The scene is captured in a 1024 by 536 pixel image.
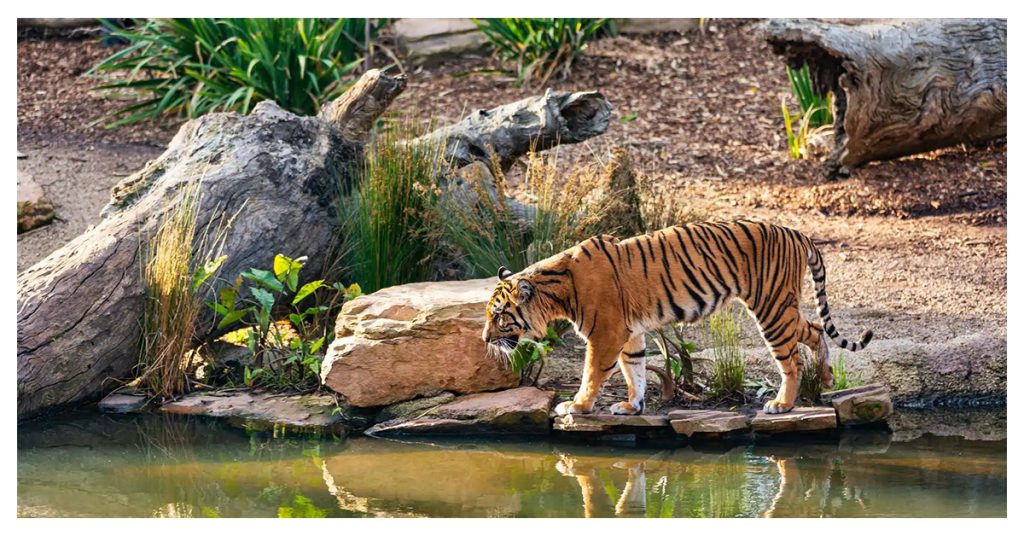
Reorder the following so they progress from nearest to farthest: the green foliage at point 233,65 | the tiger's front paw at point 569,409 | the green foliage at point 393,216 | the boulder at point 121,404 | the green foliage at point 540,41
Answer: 1. the tiger's front paw at point 569,409
2. the boulder at point 121,404
3. the green foliage at point 393,216
4. the green foliage at point 233,65
5. the green foliage at point 540,41

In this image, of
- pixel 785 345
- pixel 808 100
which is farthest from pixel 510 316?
pixel 808 100

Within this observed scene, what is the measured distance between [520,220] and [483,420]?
5.45 ft

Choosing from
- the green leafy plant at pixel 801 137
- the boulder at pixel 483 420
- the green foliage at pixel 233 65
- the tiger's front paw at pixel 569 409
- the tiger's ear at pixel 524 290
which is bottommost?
the boulder at pixel 483 420

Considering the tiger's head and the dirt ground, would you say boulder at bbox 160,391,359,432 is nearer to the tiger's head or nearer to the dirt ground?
the tiger's head

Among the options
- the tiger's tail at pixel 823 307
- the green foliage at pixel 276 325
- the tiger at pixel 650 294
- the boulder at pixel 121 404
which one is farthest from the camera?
the green foliage at pixel 276 325

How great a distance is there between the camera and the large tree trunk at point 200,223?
6.18m

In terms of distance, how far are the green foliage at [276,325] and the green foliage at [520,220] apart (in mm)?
792

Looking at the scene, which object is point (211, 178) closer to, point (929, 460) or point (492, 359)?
point (492, 359)

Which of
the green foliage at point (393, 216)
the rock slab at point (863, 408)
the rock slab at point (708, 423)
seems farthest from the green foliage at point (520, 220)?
the rock slab at point (863, 408)

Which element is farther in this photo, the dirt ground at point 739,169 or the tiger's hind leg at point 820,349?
the dirt ground at point 739,169

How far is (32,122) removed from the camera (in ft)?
37.3

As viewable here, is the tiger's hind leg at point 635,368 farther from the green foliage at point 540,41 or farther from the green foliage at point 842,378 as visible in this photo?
the green foliage at point 540,41
